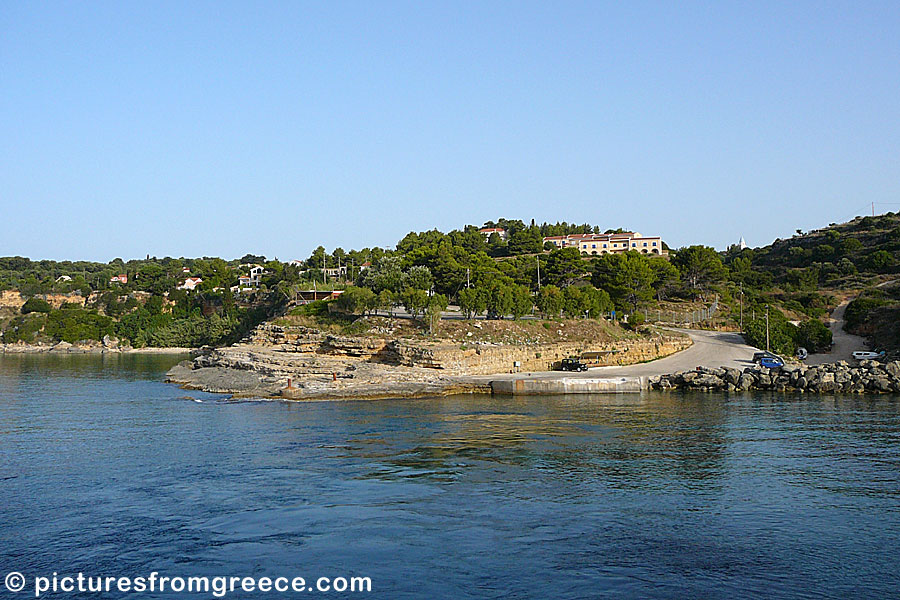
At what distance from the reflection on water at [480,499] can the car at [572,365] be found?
9.84 m

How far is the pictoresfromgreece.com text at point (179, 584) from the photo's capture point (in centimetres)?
1073

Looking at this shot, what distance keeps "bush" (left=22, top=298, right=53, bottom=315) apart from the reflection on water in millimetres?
69371

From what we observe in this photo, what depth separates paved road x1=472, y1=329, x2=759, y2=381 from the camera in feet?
114

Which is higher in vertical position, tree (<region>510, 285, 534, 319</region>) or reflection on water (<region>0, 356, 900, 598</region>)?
tree (<region>510, 285, 534, 319</region>)

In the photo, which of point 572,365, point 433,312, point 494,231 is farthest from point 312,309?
point 494,231

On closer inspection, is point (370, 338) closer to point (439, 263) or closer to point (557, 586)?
point (439, 263)

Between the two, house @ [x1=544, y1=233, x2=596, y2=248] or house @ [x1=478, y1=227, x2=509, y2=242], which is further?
house @ [x1=478, y1=227, x2=509, y2=242]

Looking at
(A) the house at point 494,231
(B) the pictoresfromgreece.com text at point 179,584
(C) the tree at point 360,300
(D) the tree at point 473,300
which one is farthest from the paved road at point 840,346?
(A) the house at point 494,231

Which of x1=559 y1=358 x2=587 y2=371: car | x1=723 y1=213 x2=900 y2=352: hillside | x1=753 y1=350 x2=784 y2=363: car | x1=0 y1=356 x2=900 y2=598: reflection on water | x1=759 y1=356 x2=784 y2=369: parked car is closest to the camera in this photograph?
x1=0 y1=356 x2=900 y2=598: reflection on water

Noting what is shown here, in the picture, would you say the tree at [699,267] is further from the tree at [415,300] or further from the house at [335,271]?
the house at [335,271]

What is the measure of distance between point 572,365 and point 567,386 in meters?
5.02

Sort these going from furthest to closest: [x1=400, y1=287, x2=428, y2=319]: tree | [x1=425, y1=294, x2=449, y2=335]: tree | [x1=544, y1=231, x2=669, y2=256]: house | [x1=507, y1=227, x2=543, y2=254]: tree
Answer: [x1=544, y1=231, x2=669, y2=256]: house, [x1=507, y1=227, x2=543, y2=254]: tree, [x1=400, y1=287, x2=428, y2=319]: tree, [x1=425, y1=294, x2=449, y2=335]: tree

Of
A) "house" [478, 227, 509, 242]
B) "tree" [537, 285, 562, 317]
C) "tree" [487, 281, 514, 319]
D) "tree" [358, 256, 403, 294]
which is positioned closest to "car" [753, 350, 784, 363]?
"tree" [537, 285, 562, 317]

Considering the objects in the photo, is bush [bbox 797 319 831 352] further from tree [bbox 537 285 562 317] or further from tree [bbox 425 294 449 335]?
tree [bbox 425 294 449 335]
